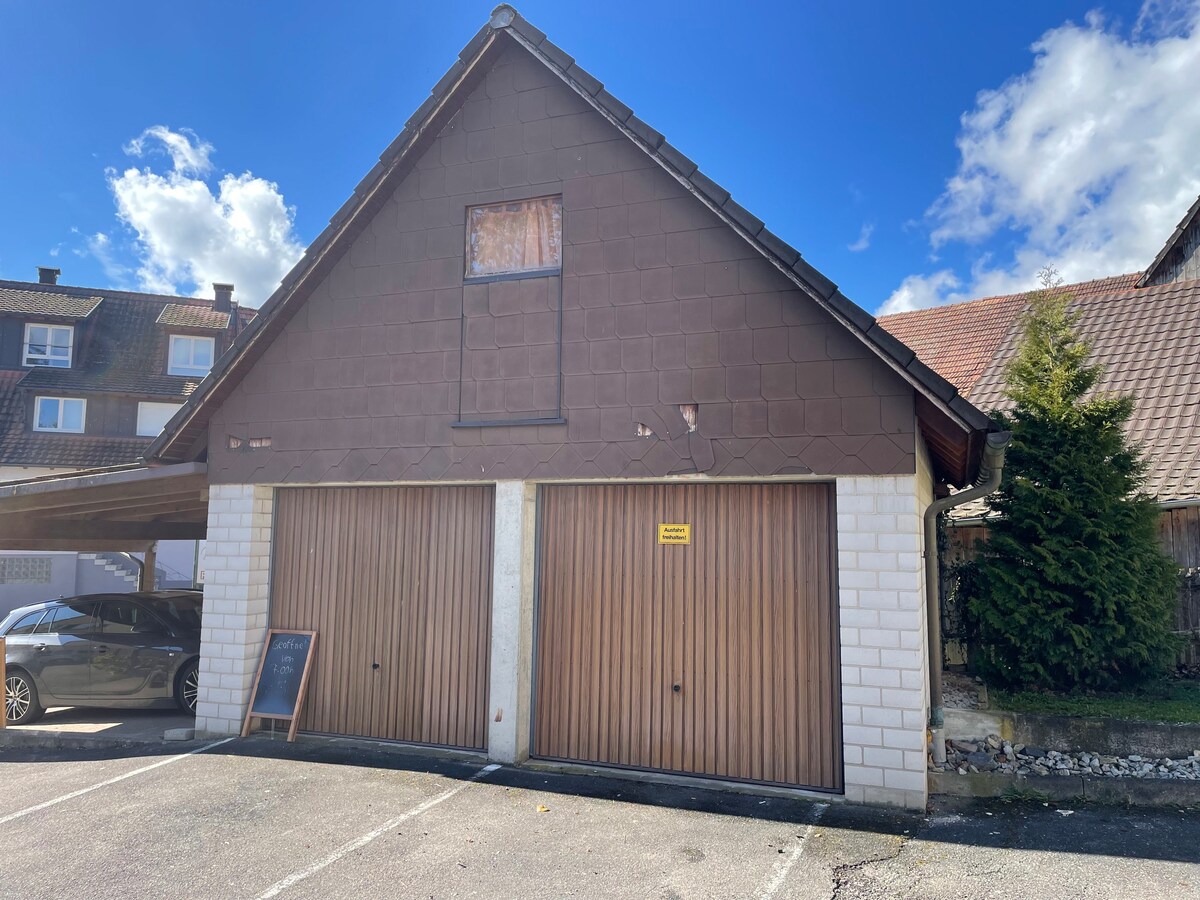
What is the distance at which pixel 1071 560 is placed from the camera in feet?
27.0

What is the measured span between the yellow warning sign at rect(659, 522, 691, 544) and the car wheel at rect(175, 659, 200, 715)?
20.5ft

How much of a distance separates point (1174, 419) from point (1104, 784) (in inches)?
274

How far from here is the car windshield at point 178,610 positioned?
10281 mm

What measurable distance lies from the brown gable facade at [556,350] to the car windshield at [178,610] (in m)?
2.84

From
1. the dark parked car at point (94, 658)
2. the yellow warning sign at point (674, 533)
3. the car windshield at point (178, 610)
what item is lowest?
the dark parked car at point (94, 658)

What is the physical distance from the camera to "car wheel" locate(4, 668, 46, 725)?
9.57 meters

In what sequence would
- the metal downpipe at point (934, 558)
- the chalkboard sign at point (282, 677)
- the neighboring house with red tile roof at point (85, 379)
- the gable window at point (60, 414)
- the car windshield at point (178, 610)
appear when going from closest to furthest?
1. the metal downpipe at point (934, 558)
2. the chalkboard sign at point (282, 677)
3. the car windshield at point (178, 610)
4. the neighboring house with red tile roof at point (85, 379)
5. the gable window at point (60, 414)

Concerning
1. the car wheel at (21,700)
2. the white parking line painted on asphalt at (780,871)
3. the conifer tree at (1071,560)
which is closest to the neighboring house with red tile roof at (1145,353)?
the conifer tree at (1071,560)

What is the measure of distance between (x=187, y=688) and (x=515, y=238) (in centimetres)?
670

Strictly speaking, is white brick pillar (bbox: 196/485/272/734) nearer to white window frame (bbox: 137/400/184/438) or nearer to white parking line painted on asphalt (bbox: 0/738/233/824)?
white parking line painted on asphalt (bbox: 0/738/233/824)

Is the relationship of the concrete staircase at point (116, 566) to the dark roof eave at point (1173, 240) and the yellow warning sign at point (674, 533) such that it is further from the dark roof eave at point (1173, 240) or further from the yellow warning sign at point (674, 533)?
the dark roof eave at point (1173, 240)

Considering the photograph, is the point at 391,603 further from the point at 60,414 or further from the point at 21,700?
the point at 60,414

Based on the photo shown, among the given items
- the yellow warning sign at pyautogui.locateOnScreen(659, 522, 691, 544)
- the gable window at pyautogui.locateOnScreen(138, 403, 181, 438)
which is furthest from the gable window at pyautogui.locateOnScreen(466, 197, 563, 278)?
the gable window at pyautogui.locateOnScreen(138, 403, 181, 438)

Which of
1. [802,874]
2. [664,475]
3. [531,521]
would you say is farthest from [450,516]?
[802,874]
